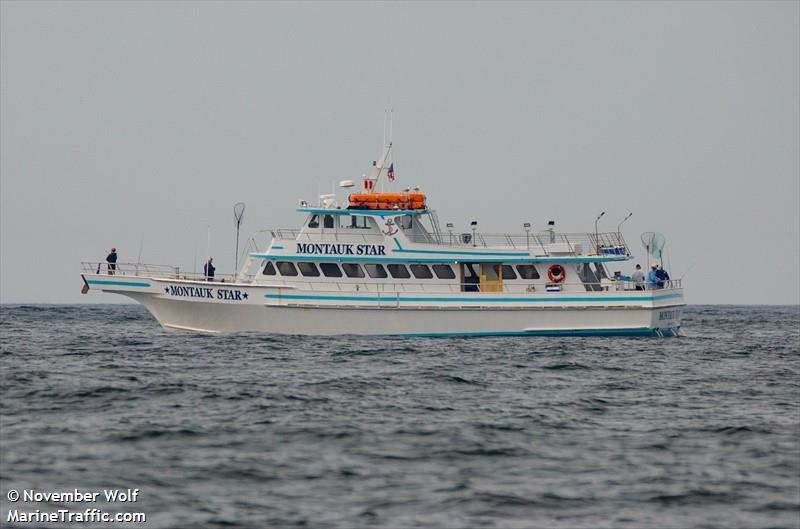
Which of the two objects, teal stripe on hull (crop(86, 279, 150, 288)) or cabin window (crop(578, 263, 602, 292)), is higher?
cabin window (crop(578, 263, 602, 292))

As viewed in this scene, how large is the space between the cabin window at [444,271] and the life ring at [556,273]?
3.34m

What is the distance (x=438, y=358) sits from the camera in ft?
88.5

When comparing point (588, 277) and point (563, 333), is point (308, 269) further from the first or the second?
point (588, 277)

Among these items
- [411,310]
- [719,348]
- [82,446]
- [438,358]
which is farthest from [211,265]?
[82,446]

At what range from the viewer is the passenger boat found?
112ft

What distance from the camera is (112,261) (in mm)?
35500

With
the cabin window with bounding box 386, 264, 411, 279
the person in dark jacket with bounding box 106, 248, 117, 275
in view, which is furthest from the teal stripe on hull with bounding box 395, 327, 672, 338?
the person in dark jacket with bounding box 106, 248, 117, 275

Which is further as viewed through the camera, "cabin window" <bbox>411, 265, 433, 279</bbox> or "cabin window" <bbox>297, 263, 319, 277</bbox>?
"cabin window" <bbox>411, 265, 433, 279</bbox>

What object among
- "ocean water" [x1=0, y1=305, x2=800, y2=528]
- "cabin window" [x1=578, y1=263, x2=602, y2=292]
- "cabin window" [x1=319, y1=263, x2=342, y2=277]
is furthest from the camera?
"cabin window" [x1=578, y1=263, x2=602, y2=292]

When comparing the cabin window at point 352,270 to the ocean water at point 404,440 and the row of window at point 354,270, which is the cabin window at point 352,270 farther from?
the ocean water at point 404,440

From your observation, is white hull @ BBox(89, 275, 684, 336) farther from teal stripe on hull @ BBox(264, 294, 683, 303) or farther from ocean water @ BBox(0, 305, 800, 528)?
ocean water @ BBox(0, 305, 800, 528)

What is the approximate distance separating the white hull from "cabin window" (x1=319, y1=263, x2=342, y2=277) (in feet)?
3.55

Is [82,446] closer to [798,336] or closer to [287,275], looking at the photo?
[287,275]

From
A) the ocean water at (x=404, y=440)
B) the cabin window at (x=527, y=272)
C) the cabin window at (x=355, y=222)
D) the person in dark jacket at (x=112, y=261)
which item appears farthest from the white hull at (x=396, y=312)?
the ocean water at (x=404, y=440)
